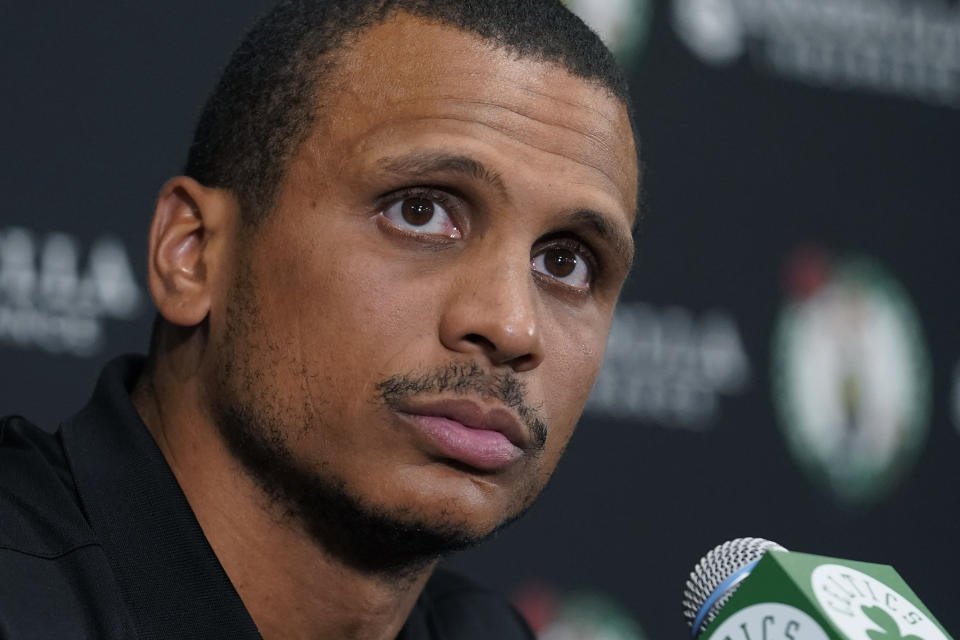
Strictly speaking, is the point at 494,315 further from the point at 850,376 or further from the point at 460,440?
the point at 850,376

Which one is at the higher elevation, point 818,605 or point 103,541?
point 818,605

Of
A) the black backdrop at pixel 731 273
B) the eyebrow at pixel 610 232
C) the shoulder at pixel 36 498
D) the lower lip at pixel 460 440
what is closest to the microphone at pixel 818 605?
the lower lip at pixel 460 440

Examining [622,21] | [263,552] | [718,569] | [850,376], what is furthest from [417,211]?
[850,376]

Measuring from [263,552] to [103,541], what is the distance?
174 millimetres

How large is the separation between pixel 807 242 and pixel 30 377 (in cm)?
154

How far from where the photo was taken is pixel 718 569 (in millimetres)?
960

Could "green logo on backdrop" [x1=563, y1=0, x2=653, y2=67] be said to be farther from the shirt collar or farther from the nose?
the shirt collar

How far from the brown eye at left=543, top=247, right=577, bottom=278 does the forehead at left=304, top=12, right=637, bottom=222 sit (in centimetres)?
9

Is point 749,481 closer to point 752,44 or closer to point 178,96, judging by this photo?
point 752,44

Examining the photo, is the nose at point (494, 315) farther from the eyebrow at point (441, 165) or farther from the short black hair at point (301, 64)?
the short black hair at point (301, 64)

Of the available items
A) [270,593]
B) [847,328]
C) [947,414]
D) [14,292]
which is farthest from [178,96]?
[947,414]

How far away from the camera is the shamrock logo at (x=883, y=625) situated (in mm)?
760

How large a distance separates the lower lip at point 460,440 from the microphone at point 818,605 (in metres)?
0.42

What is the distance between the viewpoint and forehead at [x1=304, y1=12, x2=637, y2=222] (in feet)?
4.29
